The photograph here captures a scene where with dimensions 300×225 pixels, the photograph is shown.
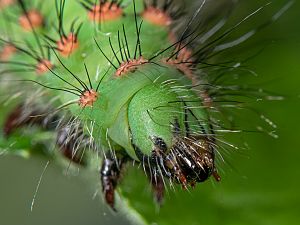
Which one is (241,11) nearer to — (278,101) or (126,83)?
(278,101)

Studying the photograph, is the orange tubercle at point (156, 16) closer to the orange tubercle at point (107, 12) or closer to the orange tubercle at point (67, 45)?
the orange tubercle at point (107, 12)

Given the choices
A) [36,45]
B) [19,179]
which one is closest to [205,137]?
[36,45]

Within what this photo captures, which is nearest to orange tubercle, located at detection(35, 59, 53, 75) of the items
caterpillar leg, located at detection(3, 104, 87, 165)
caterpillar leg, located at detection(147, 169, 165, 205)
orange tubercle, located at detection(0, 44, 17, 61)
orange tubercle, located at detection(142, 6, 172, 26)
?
caterpillar leg, located at detection(3, 104, 87, 165)

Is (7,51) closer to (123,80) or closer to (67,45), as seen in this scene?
(67,45)

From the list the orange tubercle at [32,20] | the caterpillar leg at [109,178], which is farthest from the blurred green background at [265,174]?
the orange tubercle at [32,20]

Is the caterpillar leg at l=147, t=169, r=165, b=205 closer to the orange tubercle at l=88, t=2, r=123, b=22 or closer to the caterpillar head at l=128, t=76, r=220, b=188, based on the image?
the caterpillar head at l=128, t=76, r=220, b=188
